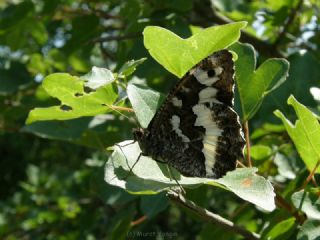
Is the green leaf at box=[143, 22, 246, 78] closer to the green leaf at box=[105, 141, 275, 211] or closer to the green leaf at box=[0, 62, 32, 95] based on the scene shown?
the green leaf at box=[105, 141, 275, 211]

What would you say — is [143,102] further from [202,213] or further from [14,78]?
[14,78]

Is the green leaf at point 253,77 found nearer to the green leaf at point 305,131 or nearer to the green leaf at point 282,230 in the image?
the green leaf at point 305,131

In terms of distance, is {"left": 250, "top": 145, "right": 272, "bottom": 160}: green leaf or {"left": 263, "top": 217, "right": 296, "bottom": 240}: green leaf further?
{"left": 250, "top": 145, "right": 272, "bottom": 160}: green leaf

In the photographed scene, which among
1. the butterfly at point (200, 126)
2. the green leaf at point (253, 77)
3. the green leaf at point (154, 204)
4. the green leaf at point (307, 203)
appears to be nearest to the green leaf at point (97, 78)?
the butterfly at point (200, 126)

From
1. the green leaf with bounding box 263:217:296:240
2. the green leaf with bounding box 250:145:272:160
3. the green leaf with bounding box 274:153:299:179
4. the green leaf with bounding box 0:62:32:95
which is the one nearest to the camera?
the green leaf with bounding box 263:217:296:240

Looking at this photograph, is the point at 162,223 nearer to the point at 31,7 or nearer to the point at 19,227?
the point at 19,227

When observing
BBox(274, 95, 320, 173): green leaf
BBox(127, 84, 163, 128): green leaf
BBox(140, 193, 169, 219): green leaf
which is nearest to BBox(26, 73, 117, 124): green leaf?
BBox(127, 84, 163, 128): green leaf
